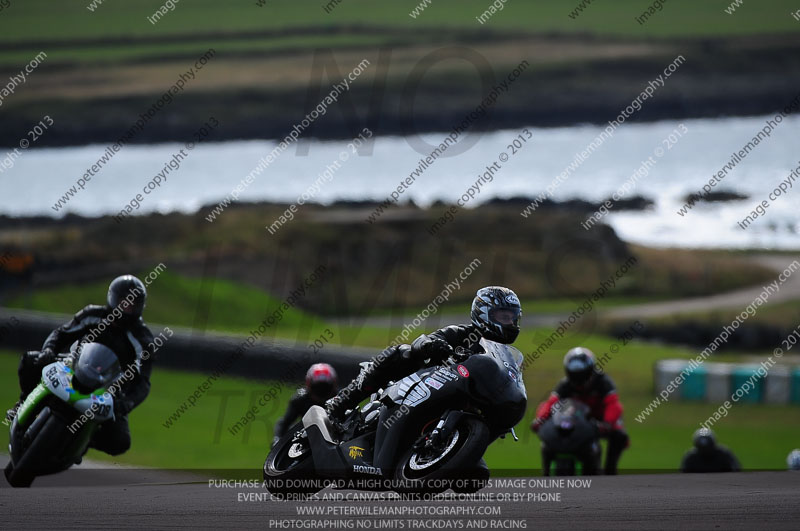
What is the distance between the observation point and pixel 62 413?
843 cm

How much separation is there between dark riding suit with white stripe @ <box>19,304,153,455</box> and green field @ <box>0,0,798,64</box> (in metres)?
53.2

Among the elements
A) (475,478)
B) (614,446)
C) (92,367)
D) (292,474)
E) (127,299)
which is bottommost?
(475,478)

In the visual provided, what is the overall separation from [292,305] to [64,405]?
57.4 ft

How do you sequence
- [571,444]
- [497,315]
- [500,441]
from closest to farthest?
1. [497,315]
2. [571,444]
3. [500,441]

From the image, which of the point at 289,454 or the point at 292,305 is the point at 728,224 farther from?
the point at 289,454

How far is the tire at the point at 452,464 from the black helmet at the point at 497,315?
0.58 meters

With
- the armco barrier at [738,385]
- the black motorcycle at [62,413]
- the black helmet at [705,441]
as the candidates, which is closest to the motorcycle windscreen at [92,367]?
the black motorcycle at [62,413]

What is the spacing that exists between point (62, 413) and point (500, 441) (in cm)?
918

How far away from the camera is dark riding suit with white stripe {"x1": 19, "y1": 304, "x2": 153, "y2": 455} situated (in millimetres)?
8875

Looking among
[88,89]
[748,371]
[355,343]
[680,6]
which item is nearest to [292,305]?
[355,343]

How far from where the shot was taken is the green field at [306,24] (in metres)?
62.5

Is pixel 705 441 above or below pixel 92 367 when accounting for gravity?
above

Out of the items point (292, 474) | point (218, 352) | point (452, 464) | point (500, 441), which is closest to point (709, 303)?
point (500, 441)

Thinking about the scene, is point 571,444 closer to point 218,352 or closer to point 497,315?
point 497,315
